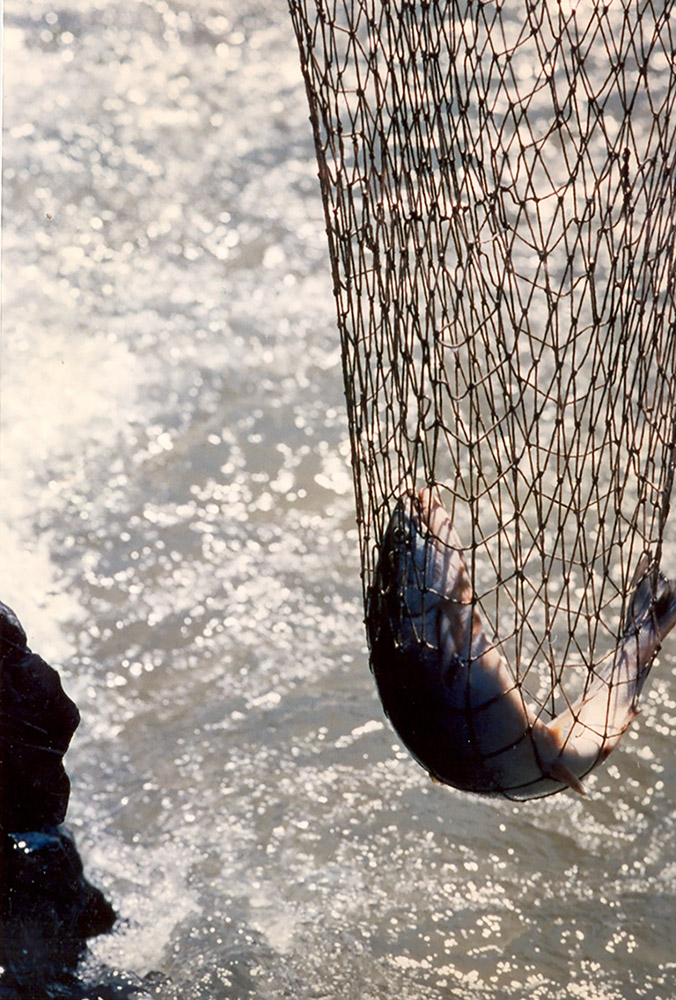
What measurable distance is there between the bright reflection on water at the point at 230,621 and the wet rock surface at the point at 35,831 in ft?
0.48

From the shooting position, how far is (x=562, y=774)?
10.3ft

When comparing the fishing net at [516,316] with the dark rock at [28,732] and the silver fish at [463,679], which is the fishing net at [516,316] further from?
the dark rock at [28,732]

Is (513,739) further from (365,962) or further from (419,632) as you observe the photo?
(365,962)

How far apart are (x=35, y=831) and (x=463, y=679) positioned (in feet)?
5.52

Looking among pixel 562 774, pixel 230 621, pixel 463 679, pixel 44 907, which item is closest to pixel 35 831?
pixel 44 907

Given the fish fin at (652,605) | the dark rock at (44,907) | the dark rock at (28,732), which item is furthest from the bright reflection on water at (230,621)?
the fish fin at (652,605)

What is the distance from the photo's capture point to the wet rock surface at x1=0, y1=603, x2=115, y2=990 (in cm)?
387

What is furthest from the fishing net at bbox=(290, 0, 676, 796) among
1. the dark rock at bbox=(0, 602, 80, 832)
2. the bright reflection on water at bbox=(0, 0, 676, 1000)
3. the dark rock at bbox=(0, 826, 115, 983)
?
the dark rock at bbox=(0, 826, 115, 983)

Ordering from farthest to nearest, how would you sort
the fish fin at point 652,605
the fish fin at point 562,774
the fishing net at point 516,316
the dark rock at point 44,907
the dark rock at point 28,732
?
the dark rock at point 44,907
the dark rock at point 28,732
the fish fin at point 652,605
the fish fin at point 562,774
the fishing net at point 516,316

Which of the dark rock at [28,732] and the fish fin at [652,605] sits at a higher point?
the fish fin at [652,605]

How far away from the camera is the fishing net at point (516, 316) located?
9.81 ft

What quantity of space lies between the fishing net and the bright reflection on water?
559 millimetres

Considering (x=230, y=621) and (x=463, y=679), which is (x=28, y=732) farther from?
(x=230, y=621)

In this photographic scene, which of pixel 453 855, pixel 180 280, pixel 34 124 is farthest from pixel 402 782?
pixel 34 124
